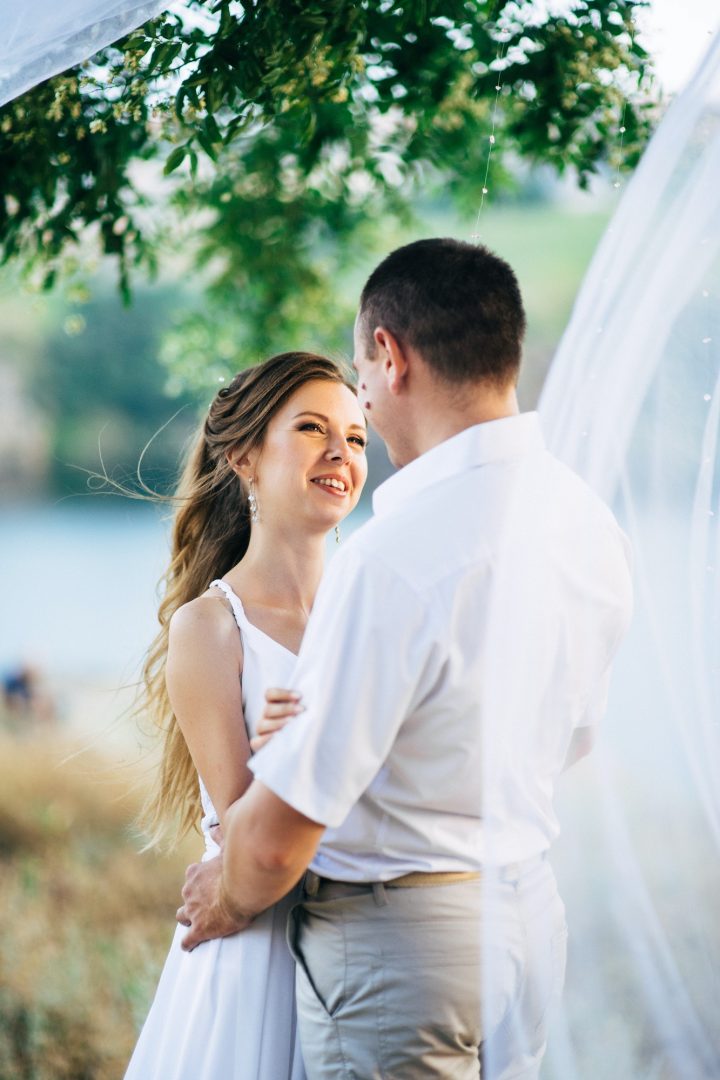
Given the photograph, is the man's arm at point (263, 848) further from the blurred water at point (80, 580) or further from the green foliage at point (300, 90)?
the blurred water at point (80, 580)

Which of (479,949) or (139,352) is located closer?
(479,949)

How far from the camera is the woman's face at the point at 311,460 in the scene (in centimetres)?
172

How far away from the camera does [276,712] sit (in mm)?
1154

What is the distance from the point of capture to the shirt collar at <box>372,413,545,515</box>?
1.18 meters

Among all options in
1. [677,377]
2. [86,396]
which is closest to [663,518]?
[677,377]

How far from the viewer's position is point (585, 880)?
1274 mm

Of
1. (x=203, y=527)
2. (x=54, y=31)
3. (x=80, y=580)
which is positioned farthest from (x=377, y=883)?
(x=80, y=580)

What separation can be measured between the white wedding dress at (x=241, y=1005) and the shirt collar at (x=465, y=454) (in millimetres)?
472

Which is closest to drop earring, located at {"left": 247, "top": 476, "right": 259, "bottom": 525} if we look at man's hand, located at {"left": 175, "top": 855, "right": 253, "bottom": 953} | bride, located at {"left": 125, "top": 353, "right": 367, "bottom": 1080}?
bride, located at {"left": 125, "top": 353, "right": 367, "bottom": 1080}

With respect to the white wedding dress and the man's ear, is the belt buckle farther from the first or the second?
the man's ear

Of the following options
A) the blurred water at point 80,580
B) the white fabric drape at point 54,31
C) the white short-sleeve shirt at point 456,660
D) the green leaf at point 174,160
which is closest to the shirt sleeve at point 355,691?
the white short-sleeve shirt at point 456,660

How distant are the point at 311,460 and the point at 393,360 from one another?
1.76 feet

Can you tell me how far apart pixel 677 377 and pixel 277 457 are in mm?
679

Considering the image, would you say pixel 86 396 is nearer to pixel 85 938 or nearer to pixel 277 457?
pixel 85 938
